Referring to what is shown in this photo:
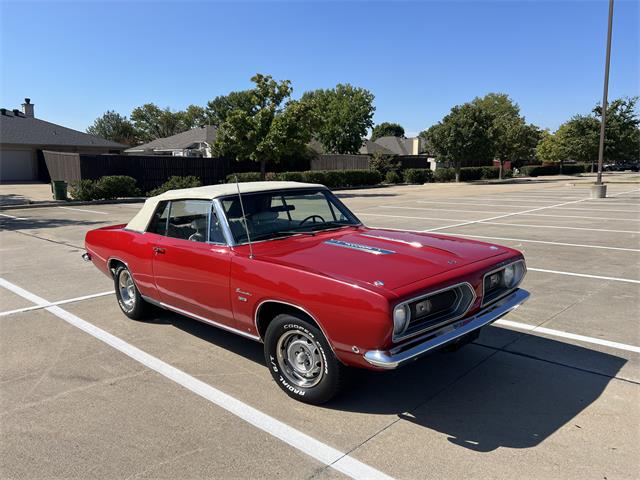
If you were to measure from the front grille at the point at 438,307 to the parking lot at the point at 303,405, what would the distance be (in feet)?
2.22

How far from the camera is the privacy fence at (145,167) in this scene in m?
26.4

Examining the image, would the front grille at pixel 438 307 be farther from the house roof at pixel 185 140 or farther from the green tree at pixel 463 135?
the house roof at pixel 185 140

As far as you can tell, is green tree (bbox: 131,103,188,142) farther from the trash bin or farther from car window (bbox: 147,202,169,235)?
car window (bbox: 147,202,169,235)

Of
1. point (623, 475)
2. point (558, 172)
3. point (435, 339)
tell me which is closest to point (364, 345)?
point (435, 339)

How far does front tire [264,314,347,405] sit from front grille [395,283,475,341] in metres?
0.59

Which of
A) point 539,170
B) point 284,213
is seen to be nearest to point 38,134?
point 284,213

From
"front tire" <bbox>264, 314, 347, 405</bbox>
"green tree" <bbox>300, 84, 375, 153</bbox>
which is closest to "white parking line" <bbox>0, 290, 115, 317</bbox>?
"front tire" <bbox>264, 314, 347, 405</bbox>

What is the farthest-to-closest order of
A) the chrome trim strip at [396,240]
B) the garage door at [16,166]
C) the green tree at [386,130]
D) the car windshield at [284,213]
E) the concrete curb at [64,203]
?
the green tree at [386,130], the garage door at [16,166], the concrete curb at [64,203], the car windshield at [284,213], the chrome trim strip at [396,240]

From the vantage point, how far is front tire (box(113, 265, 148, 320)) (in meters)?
5.58

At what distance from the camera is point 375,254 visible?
3.97 m

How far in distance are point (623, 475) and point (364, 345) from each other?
1629mm

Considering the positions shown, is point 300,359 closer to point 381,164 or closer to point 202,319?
point 202,319

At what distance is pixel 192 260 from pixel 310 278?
4.90 ft

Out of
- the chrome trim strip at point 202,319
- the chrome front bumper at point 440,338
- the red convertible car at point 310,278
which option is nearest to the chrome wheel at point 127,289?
the red convertible car at point 310,278
